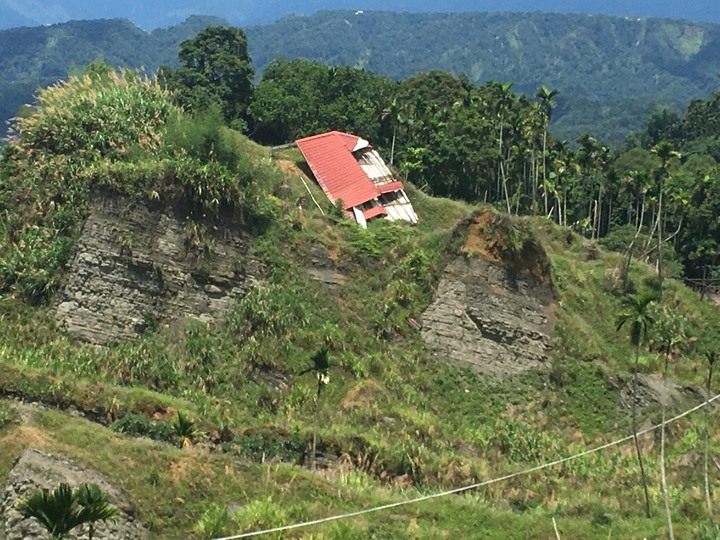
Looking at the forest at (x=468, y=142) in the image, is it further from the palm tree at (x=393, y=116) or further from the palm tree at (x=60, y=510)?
the palm tree at (x=60, y=510)

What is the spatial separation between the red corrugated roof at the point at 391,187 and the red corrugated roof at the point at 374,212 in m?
1.71

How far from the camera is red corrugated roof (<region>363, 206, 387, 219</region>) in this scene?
37334 mm

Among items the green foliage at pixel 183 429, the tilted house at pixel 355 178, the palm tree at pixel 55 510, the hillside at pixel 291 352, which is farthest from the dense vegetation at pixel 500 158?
the palm tree at pixel 55 510

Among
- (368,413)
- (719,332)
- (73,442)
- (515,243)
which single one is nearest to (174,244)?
Result: (368,413)

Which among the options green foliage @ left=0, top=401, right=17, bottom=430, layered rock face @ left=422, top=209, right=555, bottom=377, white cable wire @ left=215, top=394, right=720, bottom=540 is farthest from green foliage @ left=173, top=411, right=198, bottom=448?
layered rock face @ left=422, top=209, right=555, bottom=377

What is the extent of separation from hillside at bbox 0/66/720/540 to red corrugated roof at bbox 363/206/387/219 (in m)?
3.34

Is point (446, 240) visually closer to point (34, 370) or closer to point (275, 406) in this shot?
point (275, 406)

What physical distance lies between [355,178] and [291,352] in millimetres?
14331

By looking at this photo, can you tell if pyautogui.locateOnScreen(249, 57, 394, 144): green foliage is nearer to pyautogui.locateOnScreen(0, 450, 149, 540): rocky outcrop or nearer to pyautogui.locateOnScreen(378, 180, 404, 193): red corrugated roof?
pyautogui.locateOnScreen(378, 180, 404, 193): red corrugated roof

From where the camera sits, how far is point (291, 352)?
27062 mm

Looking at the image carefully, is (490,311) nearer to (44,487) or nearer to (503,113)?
(44,487)

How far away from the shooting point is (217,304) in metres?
28.0

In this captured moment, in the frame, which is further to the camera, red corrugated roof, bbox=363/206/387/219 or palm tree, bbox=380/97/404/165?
palm tree, bbox=380/97/404/165

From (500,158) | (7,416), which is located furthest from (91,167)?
(500,158)
